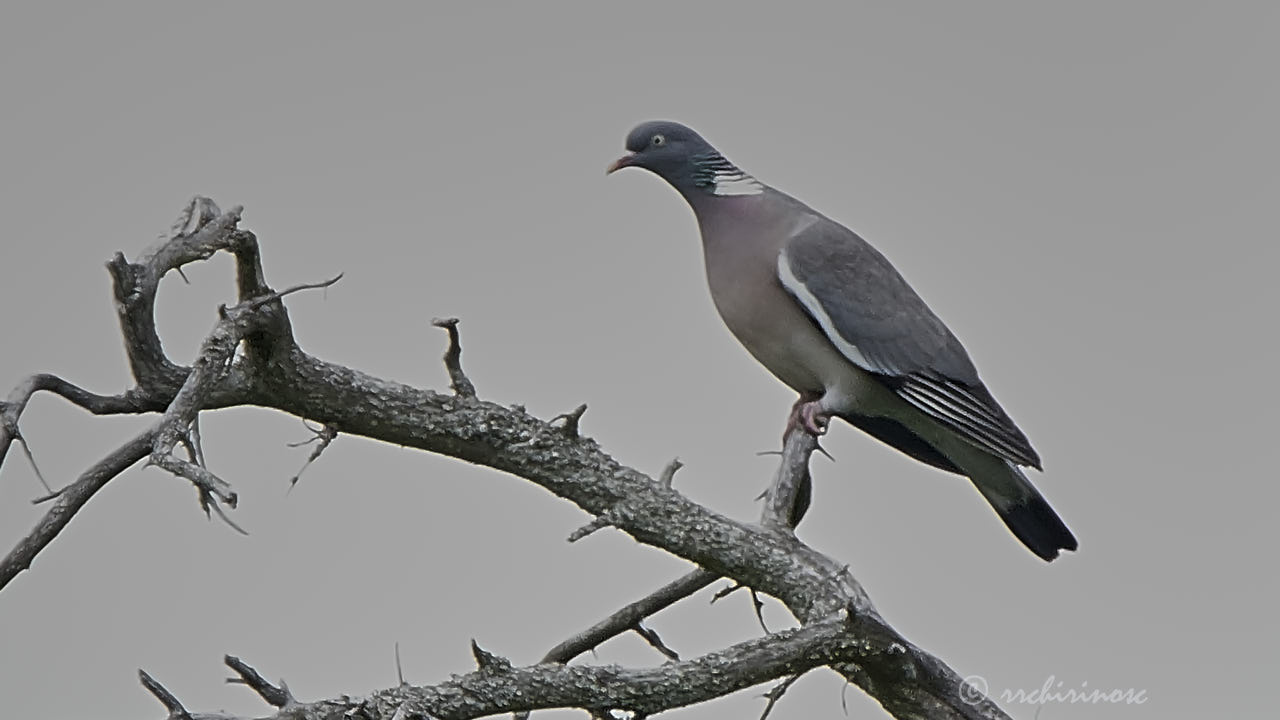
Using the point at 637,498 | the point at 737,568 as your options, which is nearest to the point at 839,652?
the point at 737,568

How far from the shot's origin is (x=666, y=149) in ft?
13.3

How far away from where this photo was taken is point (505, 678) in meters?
2.59

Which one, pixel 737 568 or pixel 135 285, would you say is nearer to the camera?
pixel 135 285

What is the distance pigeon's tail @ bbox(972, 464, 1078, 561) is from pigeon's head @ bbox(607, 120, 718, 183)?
3.74ft

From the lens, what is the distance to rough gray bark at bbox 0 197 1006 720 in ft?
7.95

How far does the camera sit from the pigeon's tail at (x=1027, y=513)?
155 inches

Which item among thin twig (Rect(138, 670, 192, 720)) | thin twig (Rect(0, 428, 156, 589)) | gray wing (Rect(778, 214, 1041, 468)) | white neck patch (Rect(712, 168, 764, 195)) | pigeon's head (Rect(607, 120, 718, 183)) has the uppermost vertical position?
pigeon's head (Rect(607, 120, 718, 183))

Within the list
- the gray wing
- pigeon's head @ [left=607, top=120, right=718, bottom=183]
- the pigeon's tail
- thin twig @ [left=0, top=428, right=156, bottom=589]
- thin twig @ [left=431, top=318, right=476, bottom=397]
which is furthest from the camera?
pigeon's head @ [left=607, top=120, right=718, bottom=183]

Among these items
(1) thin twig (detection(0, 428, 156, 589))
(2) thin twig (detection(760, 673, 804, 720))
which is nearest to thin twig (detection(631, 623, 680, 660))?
(2) thin twig (detection(760, 673, 804, 720))

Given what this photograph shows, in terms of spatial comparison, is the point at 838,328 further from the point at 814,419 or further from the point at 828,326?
the point at 814,419

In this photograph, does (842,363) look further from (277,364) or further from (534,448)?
(277,364)

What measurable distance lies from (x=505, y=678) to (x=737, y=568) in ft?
2.23

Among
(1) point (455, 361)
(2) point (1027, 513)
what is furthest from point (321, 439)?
(2) point (1027, 513)

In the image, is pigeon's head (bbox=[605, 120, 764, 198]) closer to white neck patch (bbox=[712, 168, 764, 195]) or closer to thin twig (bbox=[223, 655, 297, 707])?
white neck patch (bbox=[712, 168, 764, 195])
